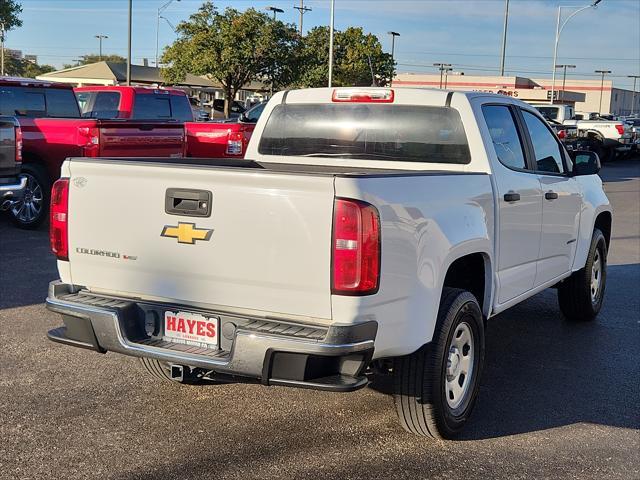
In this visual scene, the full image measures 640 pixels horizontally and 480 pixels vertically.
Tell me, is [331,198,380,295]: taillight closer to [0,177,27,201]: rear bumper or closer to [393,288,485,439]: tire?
[393,288,485,439]: tire

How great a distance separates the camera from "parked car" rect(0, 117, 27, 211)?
9531 mm

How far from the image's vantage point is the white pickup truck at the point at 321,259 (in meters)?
3.62

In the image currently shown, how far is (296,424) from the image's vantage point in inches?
183

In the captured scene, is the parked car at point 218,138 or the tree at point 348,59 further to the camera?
the tree at point 348,59

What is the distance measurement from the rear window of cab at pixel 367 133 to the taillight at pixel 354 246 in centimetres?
168

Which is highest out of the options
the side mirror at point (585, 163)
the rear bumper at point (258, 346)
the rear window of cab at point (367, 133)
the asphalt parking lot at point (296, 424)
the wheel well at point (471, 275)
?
the rear window of cab at point (367, 133)

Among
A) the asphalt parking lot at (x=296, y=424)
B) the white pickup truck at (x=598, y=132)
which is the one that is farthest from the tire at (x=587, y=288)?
the white pickup truck at (x=598, y=132)

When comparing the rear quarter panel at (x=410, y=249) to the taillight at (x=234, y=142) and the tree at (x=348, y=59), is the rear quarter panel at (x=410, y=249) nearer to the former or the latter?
the taillight at (x=234, y=142)

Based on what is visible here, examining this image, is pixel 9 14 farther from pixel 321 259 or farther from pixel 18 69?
pixel 18 69

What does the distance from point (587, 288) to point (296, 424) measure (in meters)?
3.49

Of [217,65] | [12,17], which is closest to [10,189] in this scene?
[12,17]

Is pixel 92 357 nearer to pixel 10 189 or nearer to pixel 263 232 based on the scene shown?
pixel 263 232

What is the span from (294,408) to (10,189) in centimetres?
611

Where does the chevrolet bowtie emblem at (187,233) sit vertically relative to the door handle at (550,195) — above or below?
below
